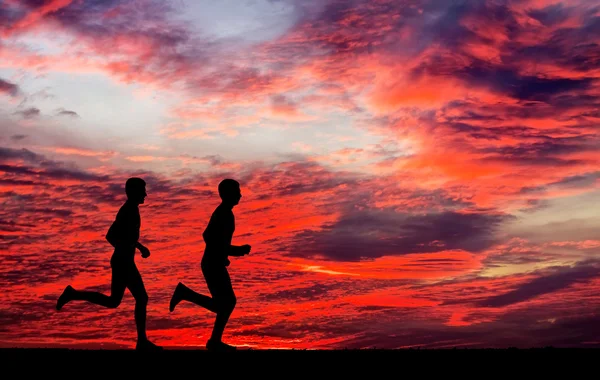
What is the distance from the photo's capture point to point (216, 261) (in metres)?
12.3

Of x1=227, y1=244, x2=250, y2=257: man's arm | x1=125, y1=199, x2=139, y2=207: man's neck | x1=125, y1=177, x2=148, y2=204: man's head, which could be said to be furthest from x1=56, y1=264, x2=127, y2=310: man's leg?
x1=227, y1=244, x2=250, y2=257: man's arm

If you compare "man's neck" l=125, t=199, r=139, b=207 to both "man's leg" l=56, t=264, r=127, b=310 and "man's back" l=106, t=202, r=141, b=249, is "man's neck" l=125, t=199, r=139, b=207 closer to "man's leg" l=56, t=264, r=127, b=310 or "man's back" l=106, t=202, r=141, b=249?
Answer: "man's back" l=106, t=202, r=141, b=249

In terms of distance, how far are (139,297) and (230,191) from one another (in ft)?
7.47

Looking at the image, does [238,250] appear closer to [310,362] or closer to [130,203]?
[130,203]

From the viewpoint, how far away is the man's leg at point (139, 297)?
41.2 feet

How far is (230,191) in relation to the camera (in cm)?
1244

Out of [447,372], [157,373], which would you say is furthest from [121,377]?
[447,372]

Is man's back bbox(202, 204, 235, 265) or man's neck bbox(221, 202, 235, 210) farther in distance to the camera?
man's neck bbox(221, 202, 235, 210)

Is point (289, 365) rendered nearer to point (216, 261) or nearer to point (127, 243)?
point (216, 261)

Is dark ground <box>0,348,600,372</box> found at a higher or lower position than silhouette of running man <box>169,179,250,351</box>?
lower

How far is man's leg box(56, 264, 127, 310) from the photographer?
12.6 m

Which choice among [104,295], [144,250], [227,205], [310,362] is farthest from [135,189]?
[310,362]

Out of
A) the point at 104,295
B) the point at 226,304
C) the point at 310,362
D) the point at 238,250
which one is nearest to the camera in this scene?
the point at 310,362

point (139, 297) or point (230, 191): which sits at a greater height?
point (230, 191)
